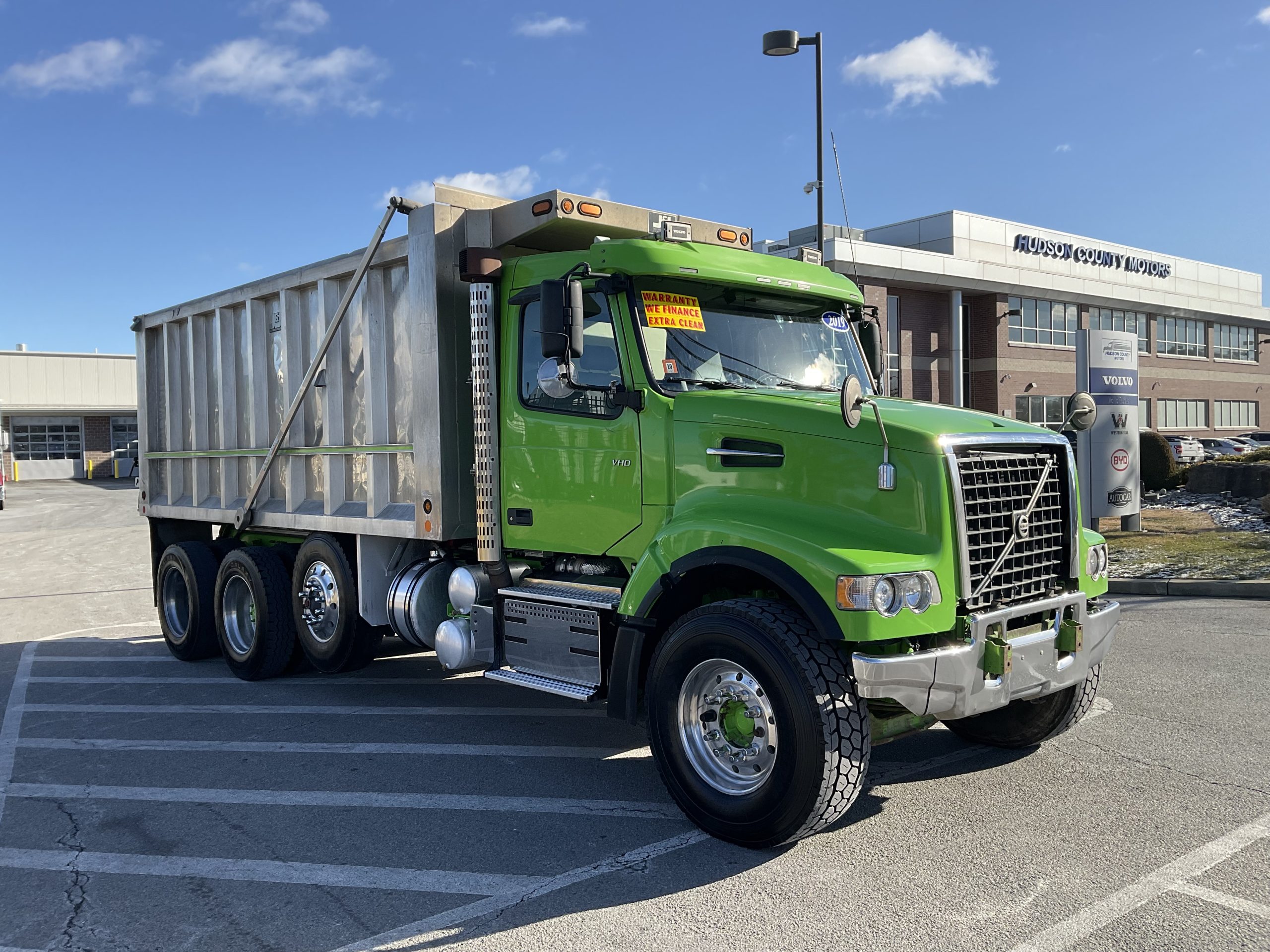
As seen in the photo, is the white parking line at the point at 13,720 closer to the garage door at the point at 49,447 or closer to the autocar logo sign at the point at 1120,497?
the autocar logo sign at the point at 1120,497

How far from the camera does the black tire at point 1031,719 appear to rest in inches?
215

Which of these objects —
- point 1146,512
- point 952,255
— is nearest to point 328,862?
point 1146,512

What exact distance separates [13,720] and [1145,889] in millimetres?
7270

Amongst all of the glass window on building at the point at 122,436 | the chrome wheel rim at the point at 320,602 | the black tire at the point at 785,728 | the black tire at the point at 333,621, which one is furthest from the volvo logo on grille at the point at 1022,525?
the glass window on building at the point at 122,436

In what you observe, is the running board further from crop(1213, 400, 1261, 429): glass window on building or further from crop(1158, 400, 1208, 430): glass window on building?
crop(1213, 400, 1261, 429): glass window on building

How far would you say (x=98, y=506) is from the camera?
3300 centimetres

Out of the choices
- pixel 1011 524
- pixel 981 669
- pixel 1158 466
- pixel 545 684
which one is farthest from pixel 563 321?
pixel 1158 466

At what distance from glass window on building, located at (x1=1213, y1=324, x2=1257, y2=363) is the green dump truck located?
59054 millimetres

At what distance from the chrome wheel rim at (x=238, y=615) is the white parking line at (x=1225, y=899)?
22.8 ft

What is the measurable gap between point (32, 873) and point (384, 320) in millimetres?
4041

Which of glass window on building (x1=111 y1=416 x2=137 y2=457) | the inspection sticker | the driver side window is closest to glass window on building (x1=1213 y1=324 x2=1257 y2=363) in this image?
glass window on building (x1=111 y1=416 x2=137 y2=457)

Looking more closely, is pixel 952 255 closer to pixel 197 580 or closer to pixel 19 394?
pixel 197 580

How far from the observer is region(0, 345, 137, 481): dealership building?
1845 inches

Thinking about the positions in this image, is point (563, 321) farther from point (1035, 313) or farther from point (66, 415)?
point (66, 415)
